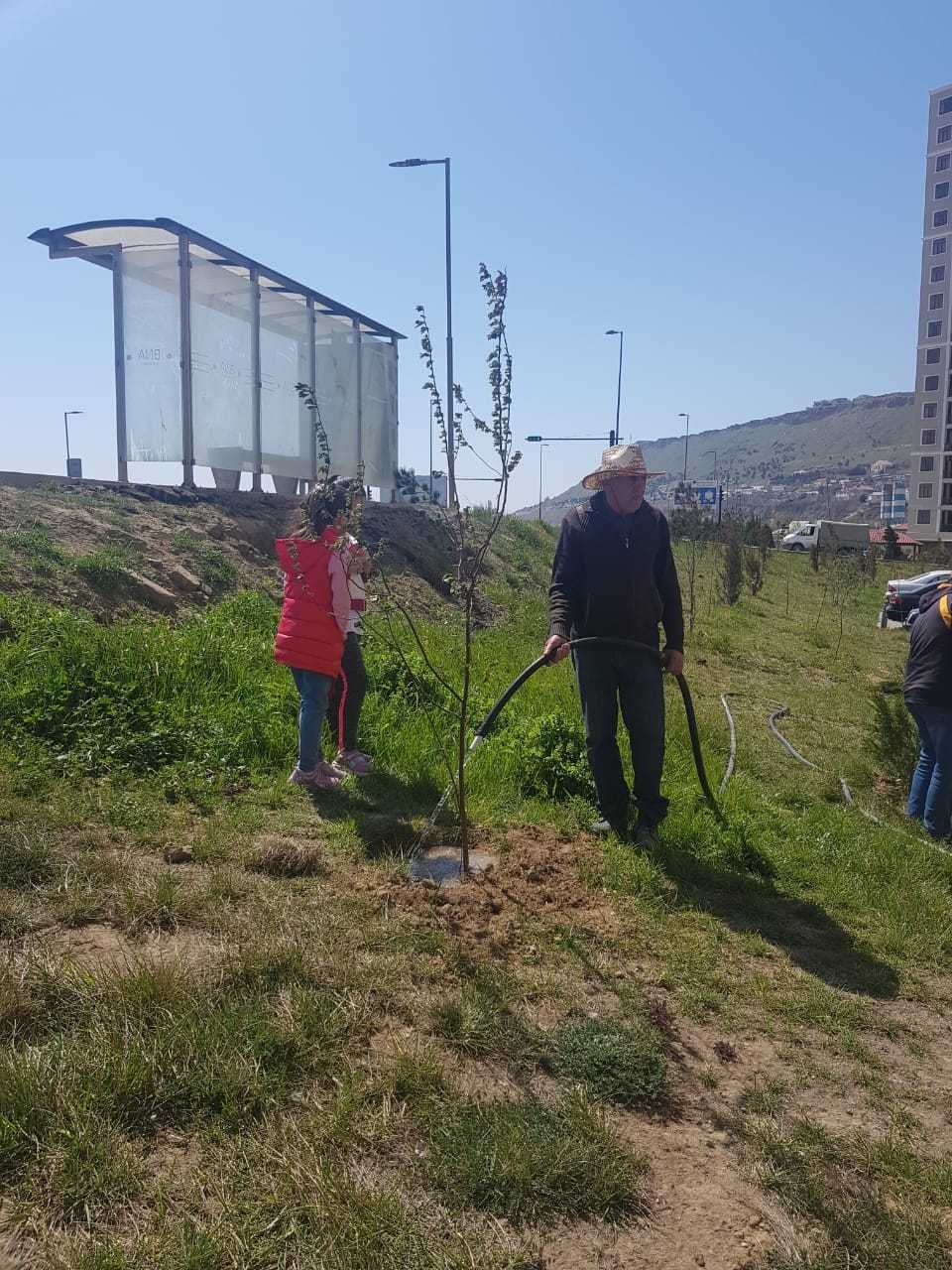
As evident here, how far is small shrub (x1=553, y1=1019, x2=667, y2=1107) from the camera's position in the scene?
269cm

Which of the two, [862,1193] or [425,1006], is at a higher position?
[425,1006]

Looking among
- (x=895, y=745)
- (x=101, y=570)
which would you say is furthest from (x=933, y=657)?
(x=101, y=570)

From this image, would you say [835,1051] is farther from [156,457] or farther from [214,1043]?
[156,457]

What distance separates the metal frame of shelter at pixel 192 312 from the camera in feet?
38.6

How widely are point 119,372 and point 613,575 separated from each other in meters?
9.84

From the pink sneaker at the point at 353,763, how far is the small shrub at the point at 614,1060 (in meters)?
2.75

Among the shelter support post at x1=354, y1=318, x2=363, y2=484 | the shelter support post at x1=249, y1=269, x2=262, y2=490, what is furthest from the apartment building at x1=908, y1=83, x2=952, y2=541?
the shelter support post at x1=249, y1=269, x2=262, y2=490

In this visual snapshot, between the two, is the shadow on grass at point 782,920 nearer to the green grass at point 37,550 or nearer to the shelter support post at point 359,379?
the green grass at point 37,550

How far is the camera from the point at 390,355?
58.6 ft

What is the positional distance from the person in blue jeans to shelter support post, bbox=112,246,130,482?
1048 centimetres

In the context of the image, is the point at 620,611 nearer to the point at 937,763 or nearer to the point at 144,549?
the point at 937,763

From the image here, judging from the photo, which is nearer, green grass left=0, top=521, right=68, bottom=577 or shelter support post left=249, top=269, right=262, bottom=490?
green grass left=0, top=521, right=68, bottom=577

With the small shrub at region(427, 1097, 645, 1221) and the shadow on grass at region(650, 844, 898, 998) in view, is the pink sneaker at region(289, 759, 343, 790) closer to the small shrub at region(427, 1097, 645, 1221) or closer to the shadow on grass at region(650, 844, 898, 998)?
the shadow on grass at region(650, 844, 898, 998)

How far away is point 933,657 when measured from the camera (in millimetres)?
5492
